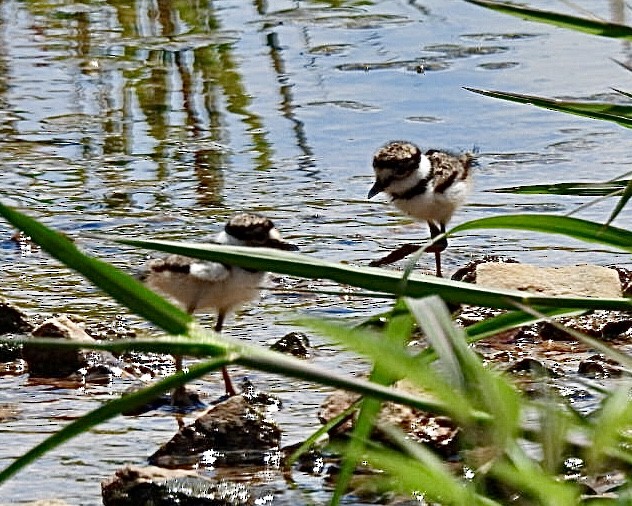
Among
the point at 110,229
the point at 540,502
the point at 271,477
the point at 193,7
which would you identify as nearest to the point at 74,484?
the point at 271,477

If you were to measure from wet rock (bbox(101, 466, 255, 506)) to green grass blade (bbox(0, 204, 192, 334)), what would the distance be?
78.1 inches

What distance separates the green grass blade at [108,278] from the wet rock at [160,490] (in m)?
1.98

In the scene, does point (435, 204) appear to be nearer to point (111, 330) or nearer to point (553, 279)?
point (553, 279)

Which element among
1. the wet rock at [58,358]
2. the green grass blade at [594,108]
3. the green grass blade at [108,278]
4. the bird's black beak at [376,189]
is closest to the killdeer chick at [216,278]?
the wet rock at [58,358]

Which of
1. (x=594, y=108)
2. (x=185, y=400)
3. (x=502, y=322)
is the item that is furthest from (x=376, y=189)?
(x=502, y=322)

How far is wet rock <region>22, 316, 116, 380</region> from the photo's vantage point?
18.2 feet

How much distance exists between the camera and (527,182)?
8.28 m

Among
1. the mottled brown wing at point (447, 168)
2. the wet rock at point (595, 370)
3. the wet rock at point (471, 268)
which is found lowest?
the wet rock at point (471, 268)

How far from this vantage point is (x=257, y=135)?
9.72 metres

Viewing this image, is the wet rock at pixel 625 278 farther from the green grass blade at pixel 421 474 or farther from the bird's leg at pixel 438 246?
the green grass blade at pixel 421 474

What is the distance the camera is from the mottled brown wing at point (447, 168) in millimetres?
7645

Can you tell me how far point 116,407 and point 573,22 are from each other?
127cm

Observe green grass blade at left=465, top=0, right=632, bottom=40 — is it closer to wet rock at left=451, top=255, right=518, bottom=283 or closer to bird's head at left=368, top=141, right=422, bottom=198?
wet rock at left=451, top=255, right=518, bottom=283

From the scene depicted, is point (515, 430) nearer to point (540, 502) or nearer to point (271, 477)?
point (540, 502)
